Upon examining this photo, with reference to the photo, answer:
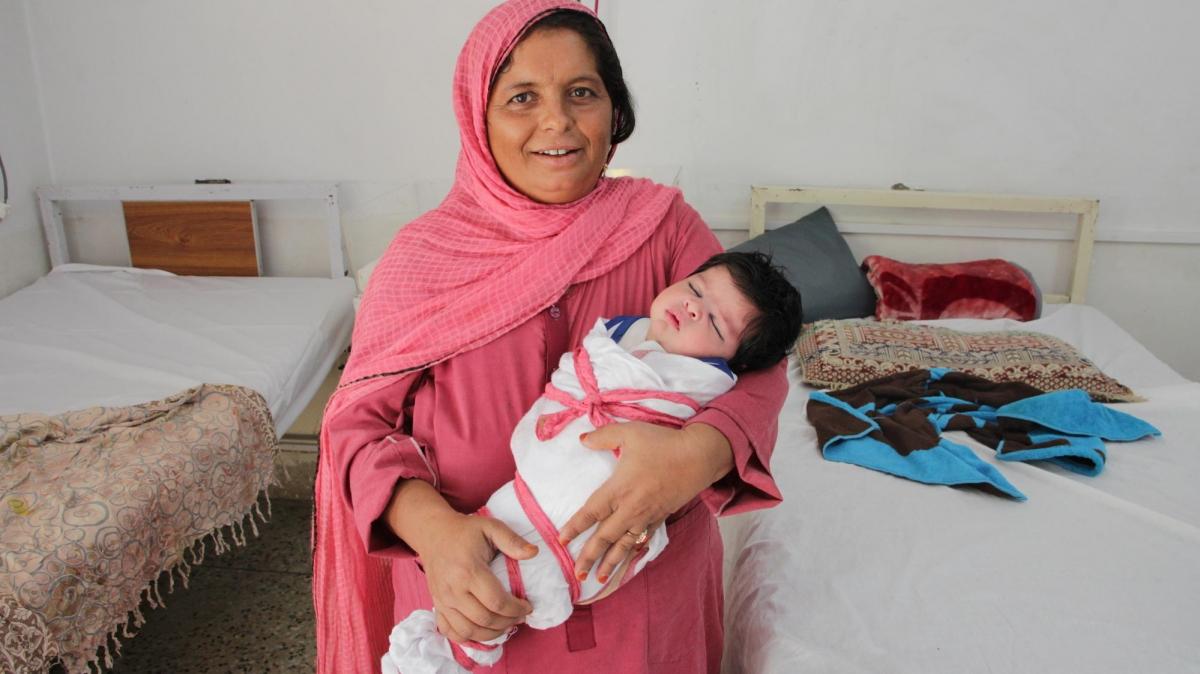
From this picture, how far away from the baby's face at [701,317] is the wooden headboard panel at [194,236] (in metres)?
2.65

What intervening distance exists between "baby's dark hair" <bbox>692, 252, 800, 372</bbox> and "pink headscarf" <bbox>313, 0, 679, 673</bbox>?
0.15 m

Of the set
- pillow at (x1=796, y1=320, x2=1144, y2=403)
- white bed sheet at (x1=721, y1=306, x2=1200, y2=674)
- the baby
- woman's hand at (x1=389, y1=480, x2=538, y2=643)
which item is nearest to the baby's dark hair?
the baby

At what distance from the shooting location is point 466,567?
911 millimetres

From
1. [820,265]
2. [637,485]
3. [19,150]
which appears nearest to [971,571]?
A: [637,485]

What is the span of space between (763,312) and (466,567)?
54 cm

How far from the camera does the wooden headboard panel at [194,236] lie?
3258 millimetres

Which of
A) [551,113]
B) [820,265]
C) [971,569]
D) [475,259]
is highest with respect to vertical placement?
[551,113]

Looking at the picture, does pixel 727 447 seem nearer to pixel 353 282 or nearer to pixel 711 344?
pixel 711 344

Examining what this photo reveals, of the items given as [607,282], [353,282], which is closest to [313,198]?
[353,282]

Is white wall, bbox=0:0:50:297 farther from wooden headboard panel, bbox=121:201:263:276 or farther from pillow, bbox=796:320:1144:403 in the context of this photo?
pillow, bbox=796:320:1144:403

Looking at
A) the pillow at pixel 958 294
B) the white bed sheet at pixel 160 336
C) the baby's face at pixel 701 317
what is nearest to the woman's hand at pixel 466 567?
the baby's face at pixel 701 317

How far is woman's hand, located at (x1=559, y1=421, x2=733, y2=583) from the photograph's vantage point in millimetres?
908

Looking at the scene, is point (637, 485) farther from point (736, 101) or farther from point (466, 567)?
point (736, 101)

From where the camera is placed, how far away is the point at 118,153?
131 inches
